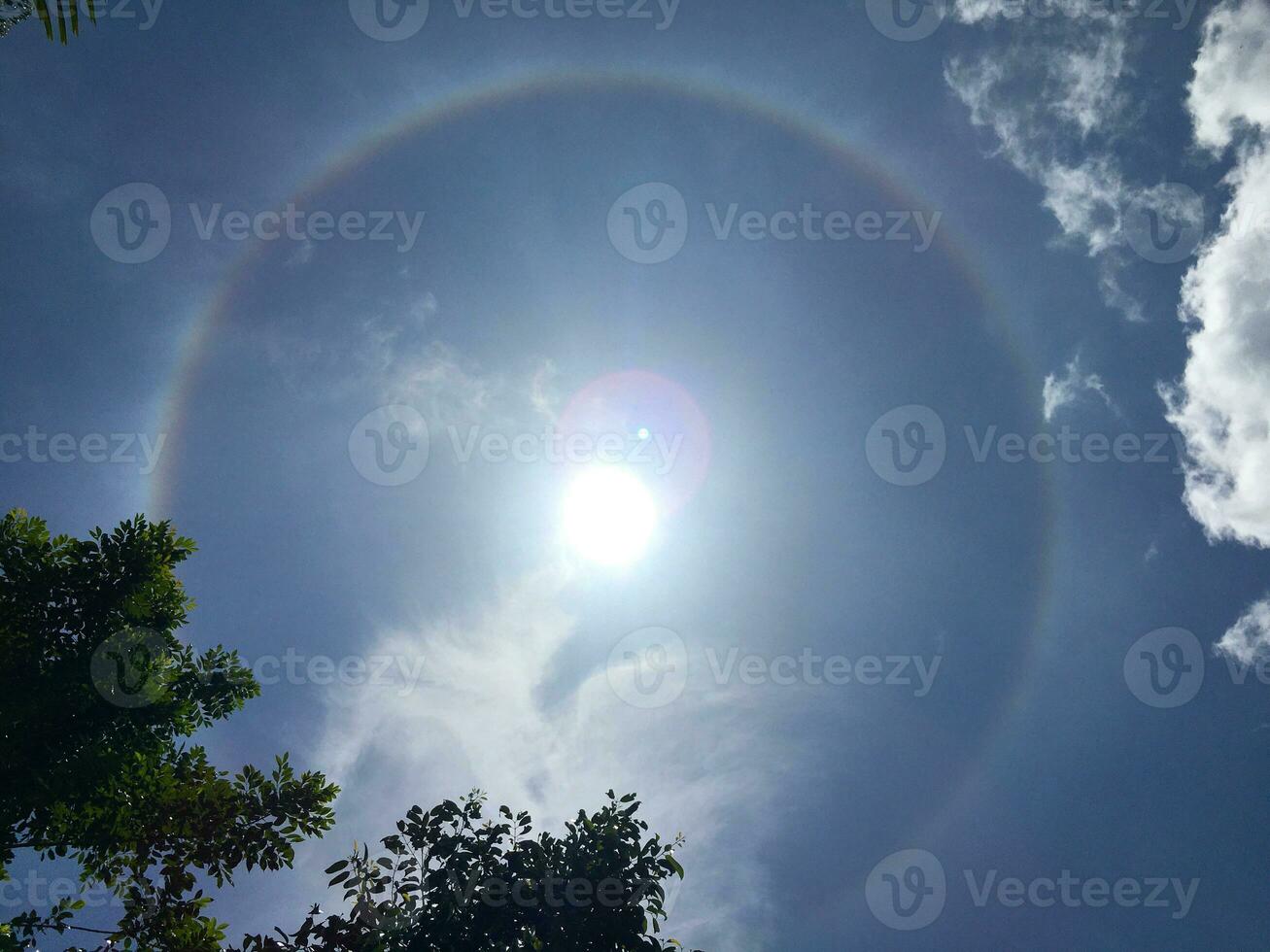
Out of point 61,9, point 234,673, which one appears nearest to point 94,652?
point 234,673

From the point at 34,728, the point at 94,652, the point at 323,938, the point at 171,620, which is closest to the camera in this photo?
the point at 323,938

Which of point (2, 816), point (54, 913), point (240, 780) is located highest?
point (240, 780)

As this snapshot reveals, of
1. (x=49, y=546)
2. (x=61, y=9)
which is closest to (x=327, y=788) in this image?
(x=49, y=546)

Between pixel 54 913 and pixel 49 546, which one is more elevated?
pixel 49 546

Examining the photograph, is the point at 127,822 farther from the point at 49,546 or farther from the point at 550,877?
the point at 550,877

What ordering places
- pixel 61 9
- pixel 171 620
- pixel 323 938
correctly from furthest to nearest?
pixel 171 620, pixel 323 938, pixel 61 9

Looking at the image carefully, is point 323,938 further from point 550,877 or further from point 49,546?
point 49,546

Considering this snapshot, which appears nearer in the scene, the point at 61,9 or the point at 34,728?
the point at 61,9
